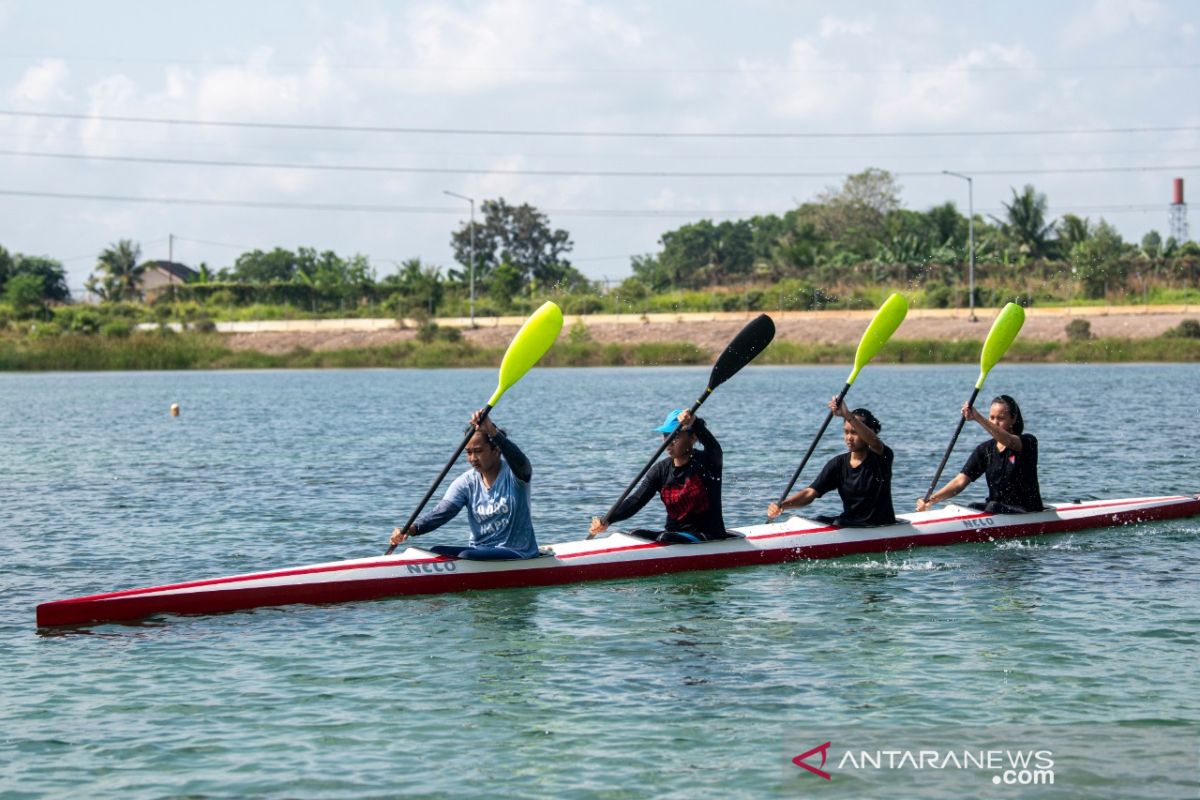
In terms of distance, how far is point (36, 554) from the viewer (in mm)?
16219

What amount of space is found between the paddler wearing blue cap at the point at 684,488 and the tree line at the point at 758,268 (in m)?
54.5

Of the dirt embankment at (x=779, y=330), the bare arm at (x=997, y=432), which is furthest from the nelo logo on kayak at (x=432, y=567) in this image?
the dirt embankment at (x=779, y=330)

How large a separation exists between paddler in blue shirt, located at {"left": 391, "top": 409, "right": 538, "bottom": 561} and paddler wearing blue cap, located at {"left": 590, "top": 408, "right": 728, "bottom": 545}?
31.5 inches

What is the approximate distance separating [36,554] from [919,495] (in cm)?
1167

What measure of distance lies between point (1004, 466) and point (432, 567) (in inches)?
247

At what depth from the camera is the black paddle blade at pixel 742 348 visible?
1467 centimetres

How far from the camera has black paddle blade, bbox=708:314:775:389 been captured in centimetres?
1467

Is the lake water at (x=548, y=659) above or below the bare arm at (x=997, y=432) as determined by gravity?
below

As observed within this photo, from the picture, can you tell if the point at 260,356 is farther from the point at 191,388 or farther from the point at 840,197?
the point at 840,197

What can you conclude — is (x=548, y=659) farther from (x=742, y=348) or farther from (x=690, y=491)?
(x=742, y=348)

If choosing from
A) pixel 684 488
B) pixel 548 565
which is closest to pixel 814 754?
pixel 548 565

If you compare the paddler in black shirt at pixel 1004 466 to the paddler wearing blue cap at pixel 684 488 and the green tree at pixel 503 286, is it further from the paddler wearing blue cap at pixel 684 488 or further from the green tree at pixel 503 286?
the green tree at pixel 503 286

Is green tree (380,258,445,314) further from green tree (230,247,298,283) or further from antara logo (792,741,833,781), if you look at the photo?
antara logo (792,741,833,781)
